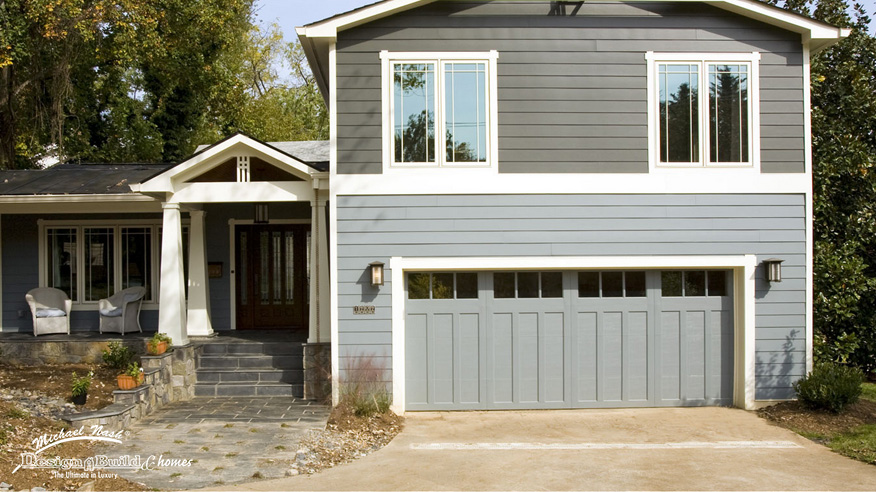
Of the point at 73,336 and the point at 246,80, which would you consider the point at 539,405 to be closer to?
the point at 73,336

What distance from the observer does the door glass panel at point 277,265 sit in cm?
1228

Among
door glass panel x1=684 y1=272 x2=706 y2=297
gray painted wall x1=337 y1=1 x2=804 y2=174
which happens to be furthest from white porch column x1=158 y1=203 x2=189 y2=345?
door glass panel x1=684 y1=272 x2=706 y2=297

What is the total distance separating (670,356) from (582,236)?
2055 millimetres

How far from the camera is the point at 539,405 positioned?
9.26m

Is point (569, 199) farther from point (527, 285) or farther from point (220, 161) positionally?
point (220, 161)

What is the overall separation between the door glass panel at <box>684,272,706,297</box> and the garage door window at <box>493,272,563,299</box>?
1742 millimetres

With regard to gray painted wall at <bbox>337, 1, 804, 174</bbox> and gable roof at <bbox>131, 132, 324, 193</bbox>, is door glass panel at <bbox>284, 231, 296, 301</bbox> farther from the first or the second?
gray painted wall at <bbox>337, 1, 804, 174</bbox>

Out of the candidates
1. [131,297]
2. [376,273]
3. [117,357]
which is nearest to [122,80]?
[131,297]

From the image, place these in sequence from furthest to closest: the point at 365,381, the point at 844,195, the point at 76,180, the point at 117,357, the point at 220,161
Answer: the point at 76,180, the point at 844,195, the point at 117,357, the point at 220,161, the point at 365,381

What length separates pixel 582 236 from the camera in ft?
30.0

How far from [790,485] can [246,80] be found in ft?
87.8

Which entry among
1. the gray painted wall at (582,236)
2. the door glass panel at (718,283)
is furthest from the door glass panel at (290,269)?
the door glass panel at (718,283)

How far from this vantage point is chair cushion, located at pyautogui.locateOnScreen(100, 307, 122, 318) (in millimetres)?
11664

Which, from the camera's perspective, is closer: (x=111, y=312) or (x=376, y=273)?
(x=376, y=273)
